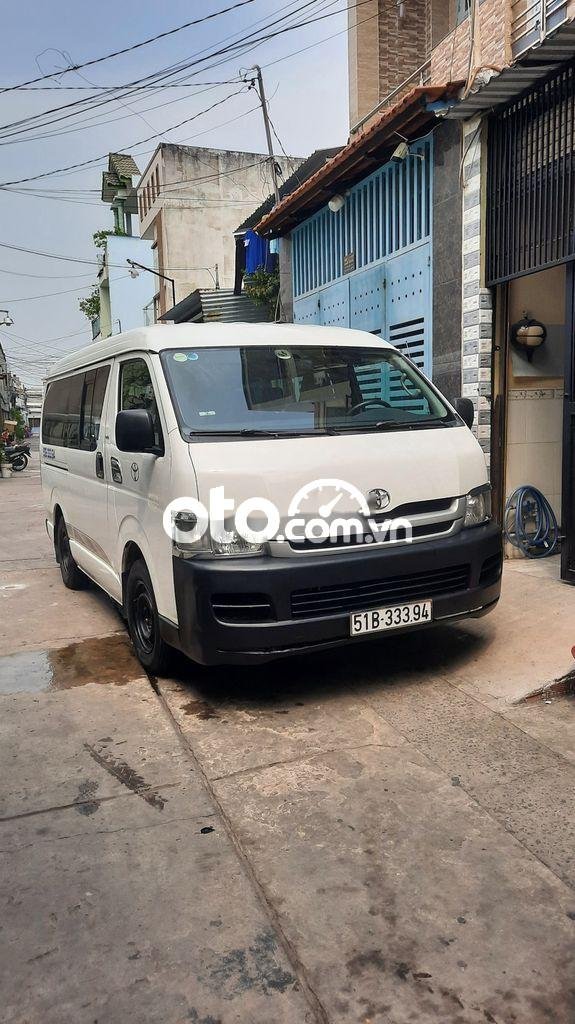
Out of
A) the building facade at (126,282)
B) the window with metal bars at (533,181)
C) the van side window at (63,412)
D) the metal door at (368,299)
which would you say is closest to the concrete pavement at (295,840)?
the van side window at (63,412)

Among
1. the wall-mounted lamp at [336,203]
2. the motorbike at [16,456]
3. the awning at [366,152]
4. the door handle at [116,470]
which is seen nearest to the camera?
the door handle at [116,470]

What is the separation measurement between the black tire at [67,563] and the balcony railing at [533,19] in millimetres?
5489

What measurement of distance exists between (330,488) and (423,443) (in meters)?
0.73

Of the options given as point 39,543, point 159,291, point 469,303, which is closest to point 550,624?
point 469,303

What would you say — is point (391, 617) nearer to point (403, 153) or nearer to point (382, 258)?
point (403, 153)

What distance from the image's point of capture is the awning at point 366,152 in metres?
6.98

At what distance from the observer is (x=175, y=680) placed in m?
4.51

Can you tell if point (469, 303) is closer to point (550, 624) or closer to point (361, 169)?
point (361, 169)

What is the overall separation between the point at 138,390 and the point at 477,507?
211 centimetres

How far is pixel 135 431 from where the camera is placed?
13.7 feet

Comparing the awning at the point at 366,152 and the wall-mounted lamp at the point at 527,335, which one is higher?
the awning at the point at 366,152

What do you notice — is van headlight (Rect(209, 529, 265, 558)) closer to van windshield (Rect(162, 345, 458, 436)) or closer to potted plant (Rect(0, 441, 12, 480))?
van windshield (Rect(162, 345, 458, 436))

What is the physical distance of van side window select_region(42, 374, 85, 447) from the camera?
617cm

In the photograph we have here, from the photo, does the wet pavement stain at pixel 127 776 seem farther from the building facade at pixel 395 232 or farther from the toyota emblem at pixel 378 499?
the building facade at pixel 395 232
